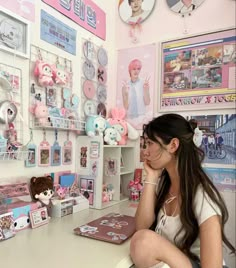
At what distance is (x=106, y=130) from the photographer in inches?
63.1

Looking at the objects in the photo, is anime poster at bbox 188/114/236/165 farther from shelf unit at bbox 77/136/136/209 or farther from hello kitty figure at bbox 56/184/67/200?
hello kitty figure at bbox 56/184/67/200

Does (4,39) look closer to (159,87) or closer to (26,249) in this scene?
(26,249)

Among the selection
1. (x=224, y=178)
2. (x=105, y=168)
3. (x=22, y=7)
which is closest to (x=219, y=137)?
(x=224, y=178)

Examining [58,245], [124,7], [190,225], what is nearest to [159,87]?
[124,7]

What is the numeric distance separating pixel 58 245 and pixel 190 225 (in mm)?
458

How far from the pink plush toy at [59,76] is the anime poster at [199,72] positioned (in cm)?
65

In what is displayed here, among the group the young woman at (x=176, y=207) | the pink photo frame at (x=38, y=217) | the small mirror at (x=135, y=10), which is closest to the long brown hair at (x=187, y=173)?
the young woman at (x=176, y=207)

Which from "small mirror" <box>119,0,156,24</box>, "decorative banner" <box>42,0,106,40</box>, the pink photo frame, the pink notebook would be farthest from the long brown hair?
"small mirror" <box>119,0,156,24</box>

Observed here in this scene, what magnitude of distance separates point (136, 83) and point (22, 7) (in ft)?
2.81

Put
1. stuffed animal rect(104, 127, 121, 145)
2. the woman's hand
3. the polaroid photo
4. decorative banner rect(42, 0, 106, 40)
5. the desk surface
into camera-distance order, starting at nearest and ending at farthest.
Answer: the desk surface < the woman's hand < the polaroid photo < decorative banner rect(42, 0, 106, 40) < stuffed animal rect(104, 127, 121, 145)

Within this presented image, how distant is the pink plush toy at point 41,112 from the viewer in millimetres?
1269

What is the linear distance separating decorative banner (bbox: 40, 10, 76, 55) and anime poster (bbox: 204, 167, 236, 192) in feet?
3.60

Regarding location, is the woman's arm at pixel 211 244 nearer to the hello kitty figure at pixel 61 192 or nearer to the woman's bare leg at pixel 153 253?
the woman's bare leg at pixel 153 253

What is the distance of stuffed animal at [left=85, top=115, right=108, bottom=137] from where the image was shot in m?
1.55
